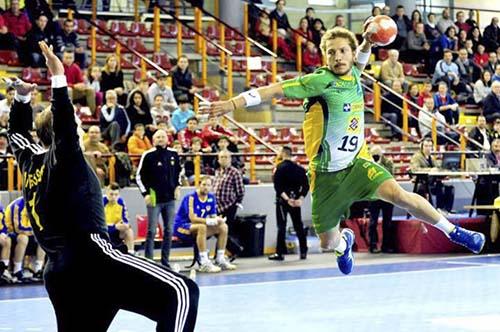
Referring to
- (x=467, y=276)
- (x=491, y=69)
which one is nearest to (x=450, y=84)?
(x=491, y=69)

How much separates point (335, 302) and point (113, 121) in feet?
23.5

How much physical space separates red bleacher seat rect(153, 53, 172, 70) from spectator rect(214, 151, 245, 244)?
6.14m

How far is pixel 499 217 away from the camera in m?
20.3

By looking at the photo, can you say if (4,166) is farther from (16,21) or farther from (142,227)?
(16,21)

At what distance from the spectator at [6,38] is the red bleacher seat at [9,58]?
96mm

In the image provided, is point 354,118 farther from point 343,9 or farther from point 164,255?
point 343,9

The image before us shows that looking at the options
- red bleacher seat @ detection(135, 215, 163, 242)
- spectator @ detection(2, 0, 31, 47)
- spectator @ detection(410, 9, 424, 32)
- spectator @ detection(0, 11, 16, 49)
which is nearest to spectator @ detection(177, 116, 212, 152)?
red bleacher seat @ detection(135, 215, 163, 242)

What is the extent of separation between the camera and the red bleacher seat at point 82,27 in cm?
2427

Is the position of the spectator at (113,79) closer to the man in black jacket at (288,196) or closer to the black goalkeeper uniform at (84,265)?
the man in black jacket at (288,196)

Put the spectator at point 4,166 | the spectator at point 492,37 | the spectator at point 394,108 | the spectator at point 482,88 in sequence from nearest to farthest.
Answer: the spectator at point 4,166, the spectator at point 394,108, the spectator at point 482,88, the spectator at point 492,37

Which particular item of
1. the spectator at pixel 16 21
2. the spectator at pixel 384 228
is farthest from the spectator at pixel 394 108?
the spectator at pixel 16 21

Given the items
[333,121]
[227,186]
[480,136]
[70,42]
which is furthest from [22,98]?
[480,136]

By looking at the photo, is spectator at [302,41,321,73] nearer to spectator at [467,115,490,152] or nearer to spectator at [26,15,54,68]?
spectator at [467,115,490,152]

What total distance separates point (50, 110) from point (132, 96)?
1353 cm
